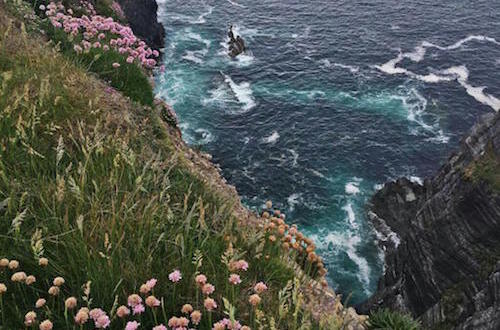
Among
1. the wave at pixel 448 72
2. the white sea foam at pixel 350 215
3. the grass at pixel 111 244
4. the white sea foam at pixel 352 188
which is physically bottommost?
the white sea foam at pixel 350 215

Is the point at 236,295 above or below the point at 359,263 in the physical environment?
above

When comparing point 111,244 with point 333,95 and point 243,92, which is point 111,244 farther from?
point 333,95

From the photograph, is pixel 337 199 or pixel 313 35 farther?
pixel 313 35

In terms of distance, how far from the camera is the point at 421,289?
29812 mm

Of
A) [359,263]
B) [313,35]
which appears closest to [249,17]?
[313,35]

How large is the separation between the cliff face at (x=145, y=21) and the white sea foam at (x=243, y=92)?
1334 cm

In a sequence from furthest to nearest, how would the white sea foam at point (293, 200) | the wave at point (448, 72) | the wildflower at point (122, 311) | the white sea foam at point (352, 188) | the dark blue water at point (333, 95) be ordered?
the wave at point (448, 72), the white sea foam at point (352, 188), the dark blue water at point (333, 95), the white sea foam at point (293, 200), the wildflower at point (122, 311)

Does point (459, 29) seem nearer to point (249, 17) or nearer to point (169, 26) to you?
point (249, 17)

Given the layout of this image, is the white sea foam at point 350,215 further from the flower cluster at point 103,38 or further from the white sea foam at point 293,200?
the flower cluster at point 103,38

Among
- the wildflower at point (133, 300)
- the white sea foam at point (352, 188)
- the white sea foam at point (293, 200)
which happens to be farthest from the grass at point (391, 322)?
the white sea foam at point (352, 188)

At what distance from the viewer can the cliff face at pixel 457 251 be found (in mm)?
25422

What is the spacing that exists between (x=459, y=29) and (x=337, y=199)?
4138 cm

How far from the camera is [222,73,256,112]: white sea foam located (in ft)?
186

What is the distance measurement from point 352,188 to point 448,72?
26088mm
